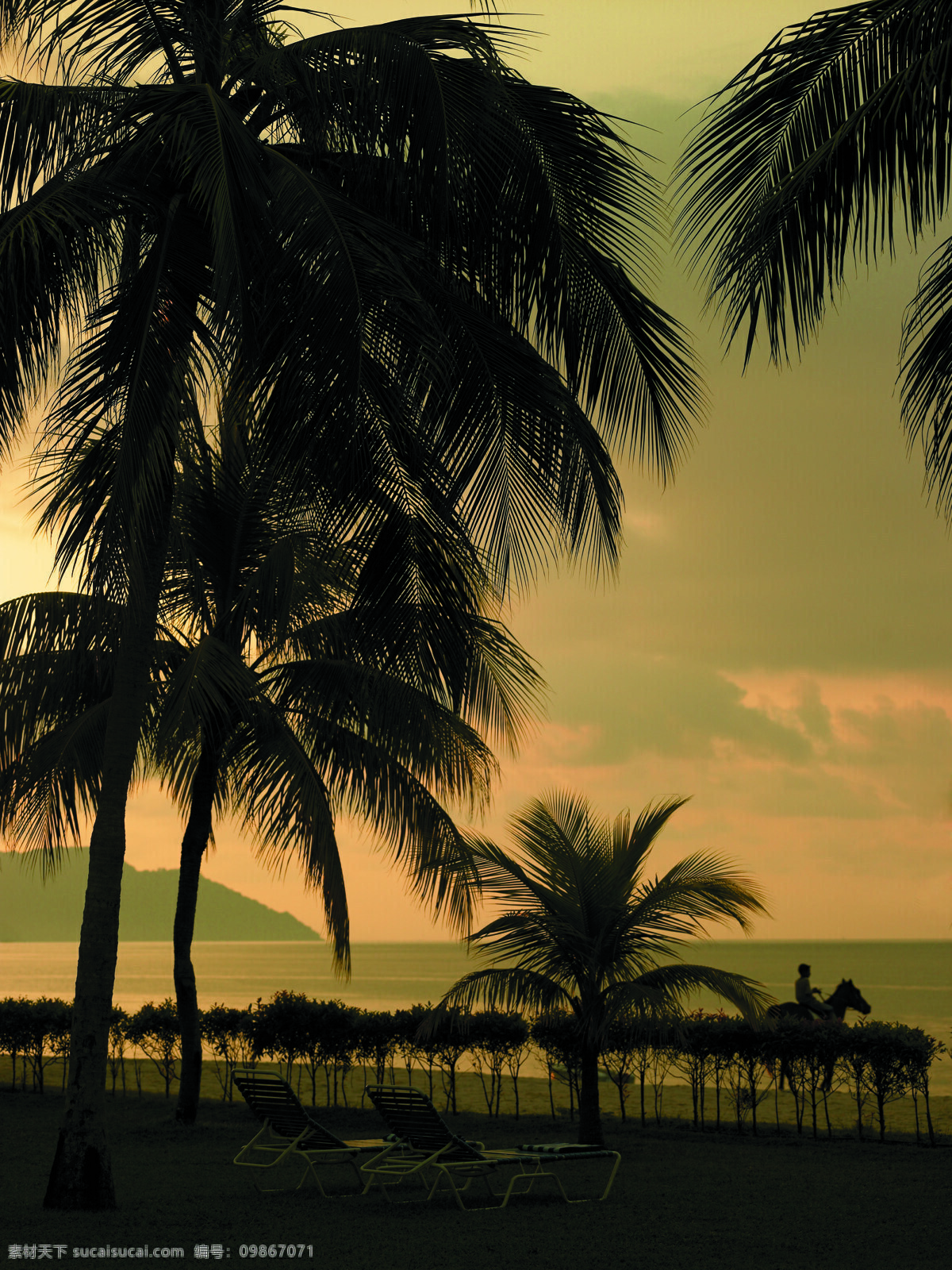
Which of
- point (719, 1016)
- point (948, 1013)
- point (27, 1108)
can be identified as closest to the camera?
point (719, 1016)

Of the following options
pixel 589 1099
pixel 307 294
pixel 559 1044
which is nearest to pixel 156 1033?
Result: pixel 559 1044

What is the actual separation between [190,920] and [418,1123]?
552 centimetres

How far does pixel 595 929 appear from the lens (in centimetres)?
1286

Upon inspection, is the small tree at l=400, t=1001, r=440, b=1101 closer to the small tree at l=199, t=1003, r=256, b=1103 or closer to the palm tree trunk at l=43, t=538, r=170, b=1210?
the small tree at l=199, t=1003, r=256, b=1103

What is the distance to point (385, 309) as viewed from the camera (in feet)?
24.6

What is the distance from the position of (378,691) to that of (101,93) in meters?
6.39

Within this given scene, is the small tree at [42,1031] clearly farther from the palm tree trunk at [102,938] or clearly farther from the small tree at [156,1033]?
the palm tree trunk at [102,938]

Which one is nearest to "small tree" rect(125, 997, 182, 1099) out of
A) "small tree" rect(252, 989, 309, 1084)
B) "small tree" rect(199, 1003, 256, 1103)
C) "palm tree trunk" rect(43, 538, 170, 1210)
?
"small tree" rect(199, 1003, 256, 1103)

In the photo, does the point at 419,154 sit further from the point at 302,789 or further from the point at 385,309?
the point at 302,789

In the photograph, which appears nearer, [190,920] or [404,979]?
[190,920]

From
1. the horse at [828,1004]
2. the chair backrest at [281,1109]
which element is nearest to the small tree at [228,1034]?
the chair backrest at [281,1109]

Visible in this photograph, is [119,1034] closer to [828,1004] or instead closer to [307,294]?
[828,1004]

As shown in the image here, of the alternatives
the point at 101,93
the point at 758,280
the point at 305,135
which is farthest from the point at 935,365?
the point at 101,93

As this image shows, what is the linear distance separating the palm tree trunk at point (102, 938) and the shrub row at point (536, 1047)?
218 inches
